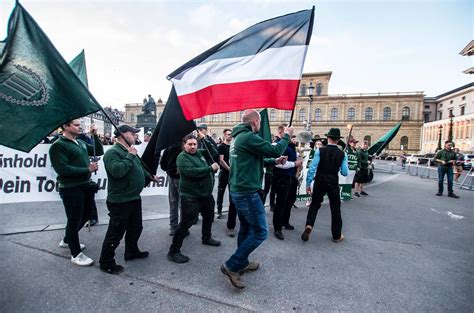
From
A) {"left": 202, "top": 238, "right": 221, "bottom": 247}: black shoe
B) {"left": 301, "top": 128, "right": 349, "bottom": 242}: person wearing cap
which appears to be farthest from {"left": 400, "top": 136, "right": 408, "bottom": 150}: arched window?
{"left": 202, "top": 238, "right": 221, "bottom": 247}: black shoe

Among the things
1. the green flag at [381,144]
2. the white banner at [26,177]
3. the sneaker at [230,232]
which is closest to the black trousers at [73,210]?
the sneaker at [230,232]

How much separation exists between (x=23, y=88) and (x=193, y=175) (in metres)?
1.99

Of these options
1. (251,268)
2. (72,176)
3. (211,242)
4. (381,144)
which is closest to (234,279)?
(251,268)

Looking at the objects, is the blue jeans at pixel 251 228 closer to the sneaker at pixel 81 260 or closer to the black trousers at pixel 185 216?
the black trousers at pixel 185 216

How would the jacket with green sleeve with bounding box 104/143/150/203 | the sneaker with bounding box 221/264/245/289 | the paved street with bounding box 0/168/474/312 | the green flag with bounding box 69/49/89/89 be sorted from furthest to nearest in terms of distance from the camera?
the green flag with bounding box 69/49/89/89 → the jacket with green sleeve with bounding box 104/143/150/203 → the sneaker with bounding box 221/264/245/289 → the paved street with bounding box 0/168/474/312

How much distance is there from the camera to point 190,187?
346cm

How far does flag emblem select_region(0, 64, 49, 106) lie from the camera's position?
2.38 metres

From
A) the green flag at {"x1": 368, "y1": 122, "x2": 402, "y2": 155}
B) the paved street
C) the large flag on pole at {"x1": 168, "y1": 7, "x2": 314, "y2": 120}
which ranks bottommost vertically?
the paved street

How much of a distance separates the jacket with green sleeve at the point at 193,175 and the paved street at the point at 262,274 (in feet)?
3.12

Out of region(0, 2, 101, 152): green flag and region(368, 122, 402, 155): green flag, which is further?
region(368, 122, 402, 155): green flag

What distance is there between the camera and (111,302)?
252 centimetres

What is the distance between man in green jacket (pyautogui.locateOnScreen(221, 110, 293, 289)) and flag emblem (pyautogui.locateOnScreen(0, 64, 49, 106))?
6.82ft

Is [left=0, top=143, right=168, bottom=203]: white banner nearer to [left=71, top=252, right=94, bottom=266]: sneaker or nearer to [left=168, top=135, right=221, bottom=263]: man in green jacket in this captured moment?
[left=71, top=252, right=94, bottom=266]: sneaker

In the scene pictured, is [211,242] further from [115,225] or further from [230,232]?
[115,225]
